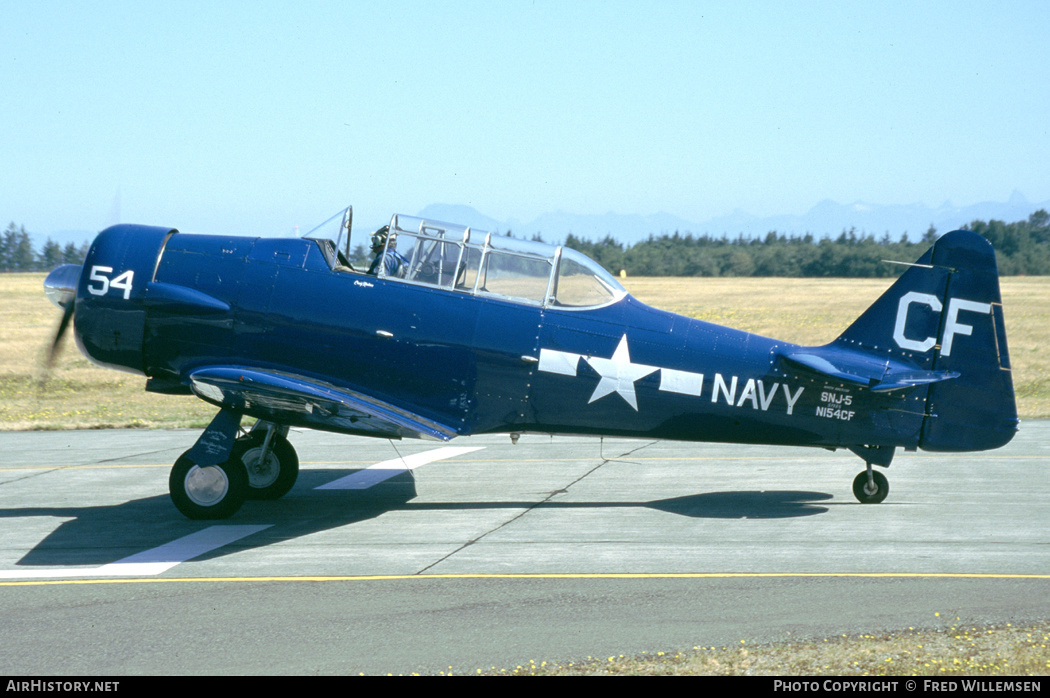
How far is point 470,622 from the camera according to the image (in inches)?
251

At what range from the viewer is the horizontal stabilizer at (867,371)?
918 cm

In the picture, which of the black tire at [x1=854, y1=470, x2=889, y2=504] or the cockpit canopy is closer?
the cockpit canopy

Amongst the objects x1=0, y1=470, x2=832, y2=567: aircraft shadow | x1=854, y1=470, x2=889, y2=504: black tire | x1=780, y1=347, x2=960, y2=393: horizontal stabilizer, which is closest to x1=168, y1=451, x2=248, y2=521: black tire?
x1=0, y1=470, x2=832, y2=567: aircraft shadow

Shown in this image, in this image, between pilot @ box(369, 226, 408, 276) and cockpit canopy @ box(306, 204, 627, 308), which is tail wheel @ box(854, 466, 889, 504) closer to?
cockpit canopy @ box(306, 204, 627, 308)

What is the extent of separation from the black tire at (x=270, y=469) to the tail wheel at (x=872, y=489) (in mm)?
6203

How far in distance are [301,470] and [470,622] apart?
651 cm

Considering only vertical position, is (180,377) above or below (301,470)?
above

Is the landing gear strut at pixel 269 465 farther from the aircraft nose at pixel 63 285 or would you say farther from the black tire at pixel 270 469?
the aircraft nose at pixel 63 285

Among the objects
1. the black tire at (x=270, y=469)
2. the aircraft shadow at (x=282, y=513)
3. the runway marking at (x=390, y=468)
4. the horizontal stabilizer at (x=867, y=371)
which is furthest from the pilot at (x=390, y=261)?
the horizontal stabilizer at (x=867, y=371)

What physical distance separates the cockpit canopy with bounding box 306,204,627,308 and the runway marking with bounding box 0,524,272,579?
288cm

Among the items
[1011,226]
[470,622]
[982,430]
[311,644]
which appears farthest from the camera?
[1011,226]

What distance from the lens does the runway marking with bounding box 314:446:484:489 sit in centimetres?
1141
